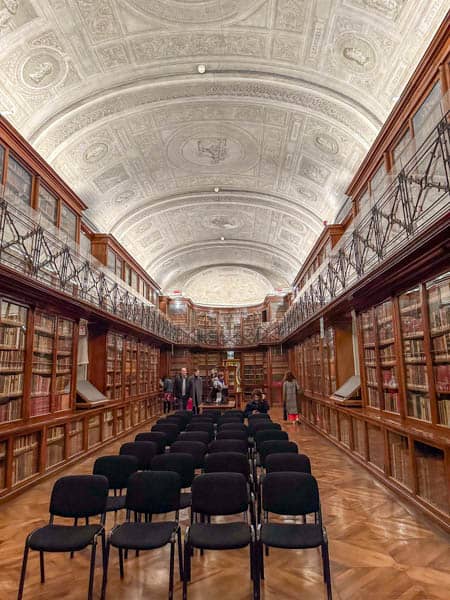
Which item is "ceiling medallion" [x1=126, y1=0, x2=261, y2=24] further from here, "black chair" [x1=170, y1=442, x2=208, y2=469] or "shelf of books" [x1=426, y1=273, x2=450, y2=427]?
"black chair" [x1=170, y1=442, x2=208, y2=469]

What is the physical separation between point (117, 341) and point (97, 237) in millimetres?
3833

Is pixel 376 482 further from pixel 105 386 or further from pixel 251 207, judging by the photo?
pixel 251 207

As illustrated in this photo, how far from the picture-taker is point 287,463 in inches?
150

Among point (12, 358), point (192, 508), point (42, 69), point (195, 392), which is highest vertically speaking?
point (42, 69)

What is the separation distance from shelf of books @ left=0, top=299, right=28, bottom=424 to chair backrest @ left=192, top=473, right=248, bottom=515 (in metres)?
3.48

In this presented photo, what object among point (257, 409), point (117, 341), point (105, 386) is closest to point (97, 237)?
point (117, 341)

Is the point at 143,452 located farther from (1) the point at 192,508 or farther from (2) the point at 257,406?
(2) the point at 257,406

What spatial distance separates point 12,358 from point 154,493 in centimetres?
341

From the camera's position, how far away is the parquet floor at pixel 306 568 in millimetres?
2752

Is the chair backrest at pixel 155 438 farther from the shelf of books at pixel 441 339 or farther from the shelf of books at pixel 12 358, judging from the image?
the shelf of books at pixel 441 339

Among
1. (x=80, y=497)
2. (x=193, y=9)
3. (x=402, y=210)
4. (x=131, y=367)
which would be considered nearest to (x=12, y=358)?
(x=80, y=497)

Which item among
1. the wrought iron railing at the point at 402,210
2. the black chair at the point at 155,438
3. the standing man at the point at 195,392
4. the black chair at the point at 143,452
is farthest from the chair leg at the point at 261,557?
the standing man at the point at 195,392

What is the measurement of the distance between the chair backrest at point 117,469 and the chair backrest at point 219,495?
3.43 feet

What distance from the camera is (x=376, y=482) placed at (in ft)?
17.7
